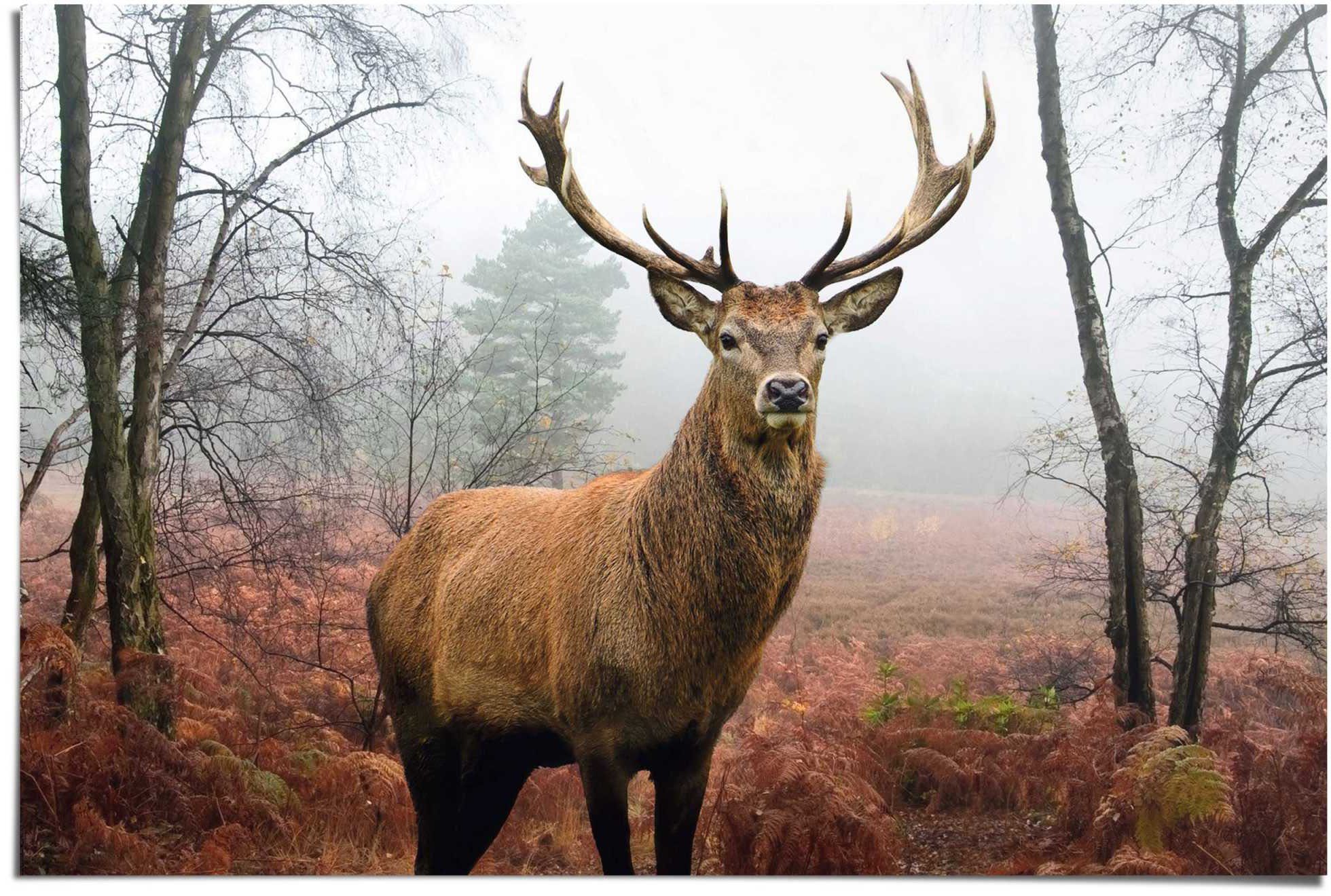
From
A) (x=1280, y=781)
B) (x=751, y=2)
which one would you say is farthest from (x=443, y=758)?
(x=751, y=2)

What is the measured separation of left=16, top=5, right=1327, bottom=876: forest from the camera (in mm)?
3682

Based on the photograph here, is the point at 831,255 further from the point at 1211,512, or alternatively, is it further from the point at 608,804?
the point at 1211,512

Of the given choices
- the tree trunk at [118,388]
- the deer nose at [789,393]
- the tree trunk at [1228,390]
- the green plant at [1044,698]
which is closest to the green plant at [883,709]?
the green plant at [1044,698]

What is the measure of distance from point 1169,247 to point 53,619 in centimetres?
510

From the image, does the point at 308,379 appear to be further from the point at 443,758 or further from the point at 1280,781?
the point at 1280,781

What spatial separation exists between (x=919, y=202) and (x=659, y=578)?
153cm

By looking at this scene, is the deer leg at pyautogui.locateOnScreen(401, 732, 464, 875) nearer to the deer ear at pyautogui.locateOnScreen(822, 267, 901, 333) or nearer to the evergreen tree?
the evergreen tree

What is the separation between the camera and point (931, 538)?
5.50 m

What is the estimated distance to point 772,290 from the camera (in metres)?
2.84

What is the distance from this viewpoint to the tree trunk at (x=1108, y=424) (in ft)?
13.9

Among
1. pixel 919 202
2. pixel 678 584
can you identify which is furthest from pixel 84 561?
pixel 919 202

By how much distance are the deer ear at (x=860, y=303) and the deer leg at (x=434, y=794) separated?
6.32 ft

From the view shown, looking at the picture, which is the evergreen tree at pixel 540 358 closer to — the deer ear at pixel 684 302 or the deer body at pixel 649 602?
the deer body at pixel 649 602

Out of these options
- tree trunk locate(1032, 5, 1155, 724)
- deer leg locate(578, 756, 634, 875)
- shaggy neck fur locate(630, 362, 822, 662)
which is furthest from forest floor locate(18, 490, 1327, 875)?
→ shaggy neck fur locate(630, 362, 822, 662)
